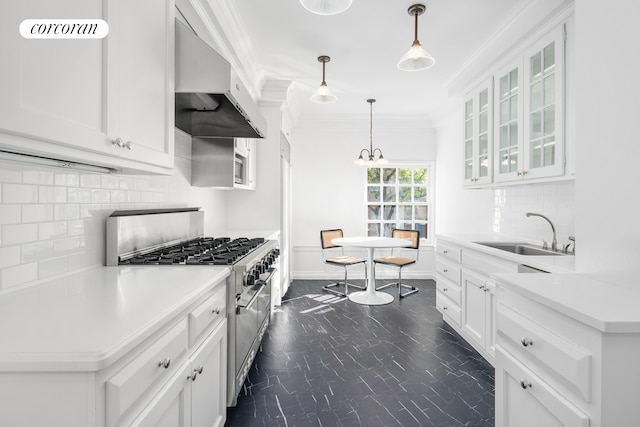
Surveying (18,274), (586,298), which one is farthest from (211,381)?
(586,298)

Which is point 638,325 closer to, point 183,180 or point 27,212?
point 27,212

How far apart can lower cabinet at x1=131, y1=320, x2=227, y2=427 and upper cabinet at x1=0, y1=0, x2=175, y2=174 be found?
0.79 m

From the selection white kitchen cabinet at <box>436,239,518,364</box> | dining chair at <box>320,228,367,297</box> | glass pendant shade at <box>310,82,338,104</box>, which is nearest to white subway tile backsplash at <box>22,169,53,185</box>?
glass pendant shade at <box>310,82,338,104</box>

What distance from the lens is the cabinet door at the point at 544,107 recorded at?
7.38ft

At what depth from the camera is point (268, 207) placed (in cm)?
398

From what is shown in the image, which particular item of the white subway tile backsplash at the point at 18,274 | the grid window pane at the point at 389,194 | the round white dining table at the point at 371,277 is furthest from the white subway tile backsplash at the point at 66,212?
the grid window pane at the point at 389,194

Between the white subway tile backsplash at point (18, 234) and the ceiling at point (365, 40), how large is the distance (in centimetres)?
201

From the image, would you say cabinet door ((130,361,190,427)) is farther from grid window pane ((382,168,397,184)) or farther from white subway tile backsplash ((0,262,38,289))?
grid window pane ((382,168,397,184))

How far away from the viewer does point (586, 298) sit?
1.18m

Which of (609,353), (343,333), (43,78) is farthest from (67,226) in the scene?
(343,333)

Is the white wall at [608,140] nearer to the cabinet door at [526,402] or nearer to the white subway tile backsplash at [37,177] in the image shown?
the cabinet door at [526,402]

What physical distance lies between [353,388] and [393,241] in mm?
2355

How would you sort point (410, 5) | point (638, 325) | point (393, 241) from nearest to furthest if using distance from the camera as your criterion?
1. point (638, 325)
2. point (410, 5)
3. point (393, 241)

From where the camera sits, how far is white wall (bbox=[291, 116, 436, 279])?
5.51 m
